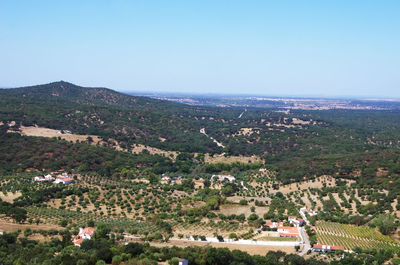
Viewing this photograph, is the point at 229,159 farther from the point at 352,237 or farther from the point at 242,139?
the point at 352,237

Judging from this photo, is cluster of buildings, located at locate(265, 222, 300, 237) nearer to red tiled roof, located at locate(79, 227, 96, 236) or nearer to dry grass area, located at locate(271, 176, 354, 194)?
red tiled roof, located at locate(79, 227, 96, 236)

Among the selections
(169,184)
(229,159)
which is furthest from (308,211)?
(229,159)

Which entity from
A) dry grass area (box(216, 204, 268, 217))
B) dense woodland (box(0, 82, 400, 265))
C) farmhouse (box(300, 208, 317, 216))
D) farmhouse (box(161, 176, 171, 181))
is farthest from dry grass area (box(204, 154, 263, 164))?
farmhouse (box(300, 208, 317, 216))

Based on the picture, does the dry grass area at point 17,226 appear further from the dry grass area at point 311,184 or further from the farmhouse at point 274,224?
the dry grass area at point 311,184

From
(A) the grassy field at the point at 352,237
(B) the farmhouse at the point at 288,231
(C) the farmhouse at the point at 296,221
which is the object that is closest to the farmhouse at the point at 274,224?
(C) the farmhouse at the point at 296,221

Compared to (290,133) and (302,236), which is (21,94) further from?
(302,236)

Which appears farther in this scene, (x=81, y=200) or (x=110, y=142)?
(x=110, y=142)

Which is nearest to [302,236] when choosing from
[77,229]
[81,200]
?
[77,229]
